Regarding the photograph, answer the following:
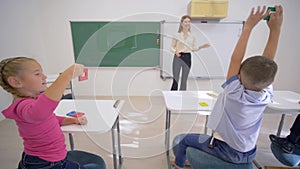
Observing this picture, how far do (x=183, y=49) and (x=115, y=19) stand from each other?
1615mm

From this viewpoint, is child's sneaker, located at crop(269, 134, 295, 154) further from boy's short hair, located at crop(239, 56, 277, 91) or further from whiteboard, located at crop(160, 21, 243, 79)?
whiteboard, located at crop(160, 21, 243, 79)

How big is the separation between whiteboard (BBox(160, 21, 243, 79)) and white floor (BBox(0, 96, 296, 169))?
972 millimetres

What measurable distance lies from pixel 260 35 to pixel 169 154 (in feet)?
9.43

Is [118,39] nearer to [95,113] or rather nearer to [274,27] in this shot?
[95,113]

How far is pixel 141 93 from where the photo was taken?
336cm

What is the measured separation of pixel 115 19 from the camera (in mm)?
3258

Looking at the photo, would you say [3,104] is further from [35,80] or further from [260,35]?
[260,35]

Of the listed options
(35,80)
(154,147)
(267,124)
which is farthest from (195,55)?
(35,80)

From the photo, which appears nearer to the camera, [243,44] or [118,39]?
[243,44]

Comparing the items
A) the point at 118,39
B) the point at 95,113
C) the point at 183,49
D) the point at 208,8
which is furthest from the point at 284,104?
the point at 118,39

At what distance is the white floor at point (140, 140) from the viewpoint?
1.73m

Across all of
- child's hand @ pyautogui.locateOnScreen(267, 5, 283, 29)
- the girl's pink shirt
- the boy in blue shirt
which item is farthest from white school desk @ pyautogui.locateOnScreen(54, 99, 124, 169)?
child's hand @ pyautogui.locateOnScreen(267, 5, 283, 29)

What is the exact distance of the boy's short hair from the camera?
75cm

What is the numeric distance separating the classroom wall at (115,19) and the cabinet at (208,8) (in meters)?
0.29
